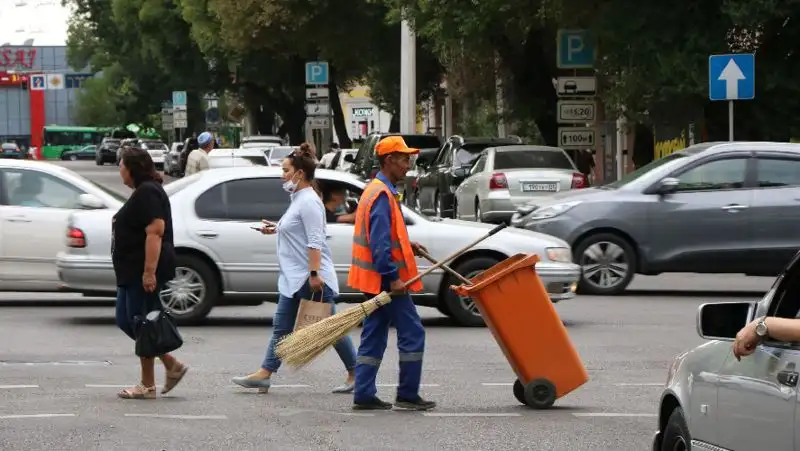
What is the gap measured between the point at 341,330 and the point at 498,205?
1698 centimetres

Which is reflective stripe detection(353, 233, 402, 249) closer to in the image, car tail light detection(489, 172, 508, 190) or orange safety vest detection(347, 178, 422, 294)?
orange safety vest detection(347, 178, 422, 294)

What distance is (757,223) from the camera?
1939cm

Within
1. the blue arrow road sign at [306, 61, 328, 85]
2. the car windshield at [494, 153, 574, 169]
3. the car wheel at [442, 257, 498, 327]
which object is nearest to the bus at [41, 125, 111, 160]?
Result: the blue arrow road sign at [306, 61, 328, 85]

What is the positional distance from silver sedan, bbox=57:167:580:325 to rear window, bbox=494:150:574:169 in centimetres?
1223

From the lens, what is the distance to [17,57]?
177 metres

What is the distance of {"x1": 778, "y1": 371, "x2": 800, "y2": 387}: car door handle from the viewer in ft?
18.5

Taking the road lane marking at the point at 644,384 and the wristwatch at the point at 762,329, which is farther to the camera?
the road lane marking at the point at 644,384

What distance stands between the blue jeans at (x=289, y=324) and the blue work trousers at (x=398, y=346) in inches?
36.7

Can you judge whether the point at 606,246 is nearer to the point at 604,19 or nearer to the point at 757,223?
the point at 757,223

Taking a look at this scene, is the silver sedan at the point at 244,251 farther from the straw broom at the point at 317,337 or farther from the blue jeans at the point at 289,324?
the straw broom at the point at 317,337

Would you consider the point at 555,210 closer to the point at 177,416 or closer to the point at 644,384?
the point at 644,384

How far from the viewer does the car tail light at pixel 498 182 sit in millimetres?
27781

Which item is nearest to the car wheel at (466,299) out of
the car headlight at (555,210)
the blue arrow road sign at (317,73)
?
the car headlight at (555,210)

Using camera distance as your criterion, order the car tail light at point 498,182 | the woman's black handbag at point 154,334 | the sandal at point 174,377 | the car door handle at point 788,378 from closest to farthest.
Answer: the car door handle at point 788,378
the woman's black handbag at point 154,334
the sandal at point 174,377
the car tail light at point 498,182
